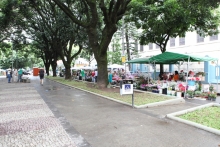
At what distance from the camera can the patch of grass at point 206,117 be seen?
18.3ft

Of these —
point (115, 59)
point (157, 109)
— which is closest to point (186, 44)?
point (115, 59)

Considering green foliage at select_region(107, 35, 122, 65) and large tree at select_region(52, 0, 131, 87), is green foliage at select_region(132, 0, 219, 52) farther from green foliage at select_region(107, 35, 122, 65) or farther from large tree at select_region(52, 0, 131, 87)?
green foliage at select_region(107, 35, 122, 65)

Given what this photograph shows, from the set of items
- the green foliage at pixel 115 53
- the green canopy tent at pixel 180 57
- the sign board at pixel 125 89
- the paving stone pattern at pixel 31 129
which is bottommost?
the paving stone pattern at pixel 31 129

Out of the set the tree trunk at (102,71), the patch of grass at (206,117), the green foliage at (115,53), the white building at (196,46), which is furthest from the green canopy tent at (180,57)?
the green foliage at (115,53)

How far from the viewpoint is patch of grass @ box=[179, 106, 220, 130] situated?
5574 mm

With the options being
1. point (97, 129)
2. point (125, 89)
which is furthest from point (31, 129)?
point (125, 89)

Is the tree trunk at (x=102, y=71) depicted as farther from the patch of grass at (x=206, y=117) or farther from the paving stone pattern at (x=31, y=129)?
the patch of grass at (x=206, y=117)

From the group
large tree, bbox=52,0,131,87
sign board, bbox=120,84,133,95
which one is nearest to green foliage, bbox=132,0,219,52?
large tree, bbox=52,0,131,87

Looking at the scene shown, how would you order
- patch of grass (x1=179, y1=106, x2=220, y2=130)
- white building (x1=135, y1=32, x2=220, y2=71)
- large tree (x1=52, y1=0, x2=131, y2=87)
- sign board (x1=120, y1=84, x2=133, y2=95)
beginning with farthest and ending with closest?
white building (x1=135, y1=32, x2=220, y2=71)
large tree (x1=52, y1=0, x2=131, y2=87)
sign board (x1=120, y1=84, x2=133, y2=95)
patch of grass (x1=179, y1=106, x2=220, y2=130)

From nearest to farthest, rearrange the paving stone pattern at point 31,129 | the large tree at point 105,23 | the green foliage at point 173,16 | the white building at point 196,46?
the paving stone pattern at point 31,129
the large tree at point 105,23
the green foliage at point 173,16
the white building at point 196,46

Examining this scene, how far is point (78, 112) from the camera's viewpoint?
727cm

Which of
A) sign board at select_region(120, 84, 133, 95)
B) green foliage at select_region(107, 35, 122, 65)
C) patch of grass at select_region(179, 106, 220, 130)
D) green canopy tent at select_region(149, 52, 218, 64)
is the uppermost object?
green foliage at select_region(107, 35, 122, 65)

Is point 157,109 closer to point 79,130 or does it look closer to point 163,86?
point 79,130

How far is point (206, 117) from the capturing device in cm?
623
